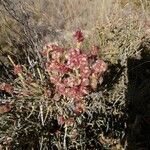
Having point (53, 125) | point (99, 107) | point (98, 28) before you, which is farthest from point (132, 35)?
point (53, 125)

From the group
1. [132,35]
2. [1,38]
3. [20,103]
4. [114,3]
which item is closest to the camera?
[20,103]

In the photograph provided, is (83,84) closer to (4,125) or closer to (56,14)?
(4,125)

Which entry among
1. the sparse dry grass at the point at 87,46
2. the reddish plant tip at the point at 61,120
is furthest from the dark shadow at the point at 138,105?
the reddish plant tip at the point at 61,120

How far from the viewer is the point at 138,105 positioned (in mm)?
3102

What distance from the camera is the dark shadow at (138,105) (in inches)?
113

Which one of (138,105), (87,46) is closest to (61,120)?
(138,105)

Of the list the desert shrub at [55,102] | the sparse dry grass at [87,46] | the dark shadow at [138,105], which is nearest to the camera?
the desert shrub at [55,102]

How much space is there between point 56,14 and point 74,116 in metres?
1.64

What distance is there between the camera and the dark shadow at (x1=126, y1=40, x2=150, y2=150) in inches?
113

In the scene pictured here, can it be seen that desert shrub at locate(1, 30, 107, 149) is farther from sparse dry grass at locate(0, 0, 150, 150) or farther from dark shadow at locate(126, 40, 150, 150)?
dark shadow at locate(126, 40, 150, 150)

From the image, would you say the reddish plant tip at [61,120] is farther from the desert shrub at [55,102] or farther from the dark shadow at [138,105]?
the dark shadow at [138,105]

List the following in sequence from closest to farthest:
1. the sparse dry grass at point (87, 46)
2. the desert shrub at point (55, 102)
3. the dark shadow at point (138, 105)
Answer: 1. the desert shrub at point (55, 102)
2. the sparse dry grass at point (87, 46)
3. the dark shadow at point (138, 105)

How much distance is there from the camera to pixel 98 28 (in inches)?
137

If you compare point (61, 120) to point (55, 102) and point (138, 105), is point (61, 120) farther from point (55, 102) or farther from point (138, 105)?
point (138, 105)
